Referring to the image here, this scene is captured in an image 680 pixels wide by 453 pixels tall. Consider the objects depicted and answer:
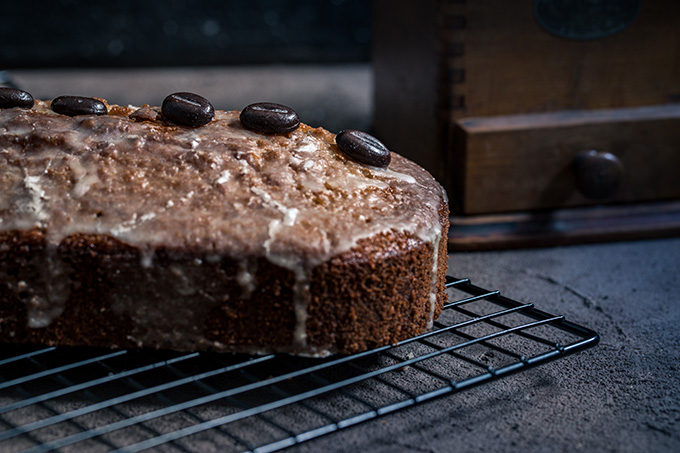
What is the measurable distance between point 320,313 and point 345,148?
1.08ft

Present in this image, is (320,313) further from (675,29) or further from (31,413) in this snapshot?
(675,29)

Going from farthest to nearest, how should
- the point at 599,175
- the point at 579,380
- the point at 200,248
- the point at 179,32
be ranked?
the point at 179,32 < the point at 599,175 < the point at 579,380 < the point at 200,248

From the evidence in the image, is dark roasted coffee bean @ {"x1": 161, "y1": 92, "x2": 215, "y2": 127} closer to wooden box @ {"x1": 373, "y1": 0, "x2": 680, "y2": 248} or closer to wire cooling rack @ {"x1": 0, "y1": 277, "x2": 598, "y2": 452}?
wire cooling rack @ {"x1": 0, "y1": 277, "x2": 598, "y2": 452}

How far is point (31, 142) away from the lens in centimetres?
122

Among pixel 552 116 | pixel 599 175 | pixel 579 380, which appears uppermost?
pixel 552 116

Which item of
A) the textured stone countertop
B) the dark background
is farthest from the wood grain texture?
the dark background

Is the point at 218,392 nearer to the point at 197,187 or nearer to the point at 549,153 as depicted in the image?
the point at 197,187

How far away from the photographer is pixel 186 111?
1.27 metres

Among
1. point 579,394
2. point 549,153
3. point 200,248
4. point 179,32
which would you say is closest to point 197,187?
point 200,248

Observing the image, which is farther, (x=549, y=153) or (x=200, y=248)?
(x=549, y=153)

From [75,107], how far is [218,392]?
0.57m

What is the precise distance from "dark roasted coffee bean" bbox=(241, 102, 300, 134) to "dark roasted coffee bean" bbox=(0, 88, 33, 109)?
378 millimetres

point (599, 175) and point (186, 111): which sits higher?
point (186, 111)

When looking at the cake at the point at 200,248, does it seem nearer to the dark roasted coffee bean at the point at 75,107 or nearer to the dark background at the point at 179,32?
the dark roasted coffee bean at the point at 75,107
